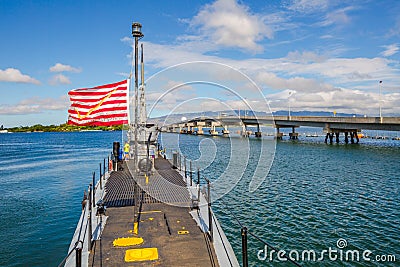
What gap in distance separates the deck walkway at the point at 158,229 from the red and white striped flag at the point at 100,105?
3.90 metres

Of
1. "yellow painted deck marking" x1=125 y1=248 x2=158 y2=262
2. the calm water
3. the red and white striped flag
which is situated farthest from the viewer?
the calm water

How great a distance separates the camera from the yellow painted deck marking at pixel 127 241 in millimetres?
9281

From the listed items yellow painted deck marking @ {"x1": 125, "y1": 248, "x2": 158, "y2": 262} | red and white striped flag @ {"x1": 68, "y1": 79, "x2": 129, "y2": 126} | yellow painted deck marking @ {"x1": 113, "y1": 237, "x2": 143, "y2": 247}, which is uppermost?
red and white striped flag @ {"x1": 68, "y1": 79, "x2": 129, "y2": 126}

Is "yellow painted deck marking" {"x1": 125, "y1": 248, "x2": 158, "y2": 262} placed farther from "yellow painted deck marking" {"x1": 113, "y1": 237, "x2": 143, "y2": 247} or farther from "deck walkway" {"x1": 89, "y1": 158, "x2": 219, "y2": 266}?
"yellow painted deck marking" {"x1": 113, "y1": 237, "x2": 143, "y2": 247}

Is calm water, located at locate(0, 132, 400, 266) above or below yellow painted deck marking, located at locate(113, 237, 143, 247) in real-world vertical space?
below

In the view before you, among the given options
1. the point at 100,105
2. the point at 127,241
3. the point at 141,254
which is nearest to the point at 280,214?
the point at 127,241

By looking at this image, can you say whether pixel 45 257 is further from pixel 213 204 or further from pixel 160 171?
pixel 160 171

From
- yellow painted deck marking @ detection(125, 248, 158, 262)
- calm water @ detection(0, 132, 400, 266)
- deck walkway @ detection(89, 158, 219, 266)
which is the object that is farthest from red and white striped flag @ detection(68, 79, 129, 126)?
yellow painted deck marking @ detection(125, 248, 158, 262)

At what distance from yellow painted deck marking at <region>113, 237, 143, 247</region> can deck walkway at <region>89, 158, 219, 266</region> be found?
15 centimetres

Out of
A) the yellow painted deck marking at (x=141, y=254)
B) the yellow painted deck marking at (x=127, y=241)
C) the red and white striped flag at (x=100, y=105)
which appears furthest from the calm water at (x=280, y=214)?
the red and white striped flag at (x=100, y=105)

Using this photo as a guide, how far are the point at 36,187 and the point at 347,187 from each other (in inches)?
1095

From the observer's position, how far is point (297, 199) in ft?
65.9

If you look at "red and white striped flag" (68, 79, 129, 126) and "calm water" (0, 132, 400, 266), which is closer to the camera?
"red and white striped flag" (68, 79, 129, 126)

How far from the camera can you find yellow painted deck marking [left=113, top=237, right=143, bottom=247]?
928 cm
